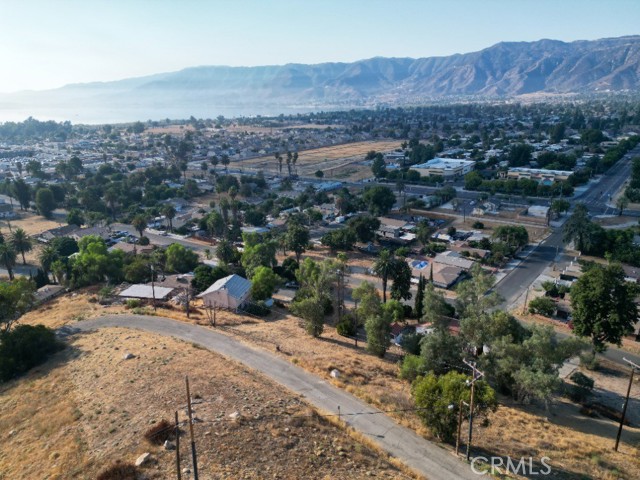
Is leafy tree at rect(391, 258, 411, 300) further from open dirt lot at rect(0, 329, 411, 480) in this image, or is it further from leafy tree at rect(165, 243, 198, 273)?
leafy tree at rect(165, 243, 198, 273)

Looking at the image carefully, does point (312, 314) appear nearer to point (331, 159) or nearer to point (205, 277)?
point (205, 277)

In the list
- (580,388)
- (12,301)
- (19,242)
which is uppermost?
(12,301)

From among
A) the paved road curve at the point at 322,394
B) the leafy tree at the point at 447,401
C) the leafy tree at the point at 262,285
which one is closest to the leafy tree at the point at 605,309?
the leafy tree at the point at 447,401

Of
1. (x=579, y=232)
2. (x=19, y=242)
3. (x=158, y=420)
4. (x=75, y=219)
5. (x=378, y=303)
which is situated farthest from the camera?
(x=75, y=219)

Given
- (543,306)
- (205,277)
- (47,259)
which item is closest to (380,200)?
(543,306)

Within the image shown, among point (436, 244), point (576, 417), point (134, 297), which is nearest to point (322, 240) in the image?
point (436, 244)

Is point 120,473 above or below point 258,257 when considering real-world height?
above

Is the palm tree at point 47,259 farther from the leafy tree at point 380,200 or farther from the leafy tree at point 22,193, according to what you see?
the leafy tree at point 380,200
